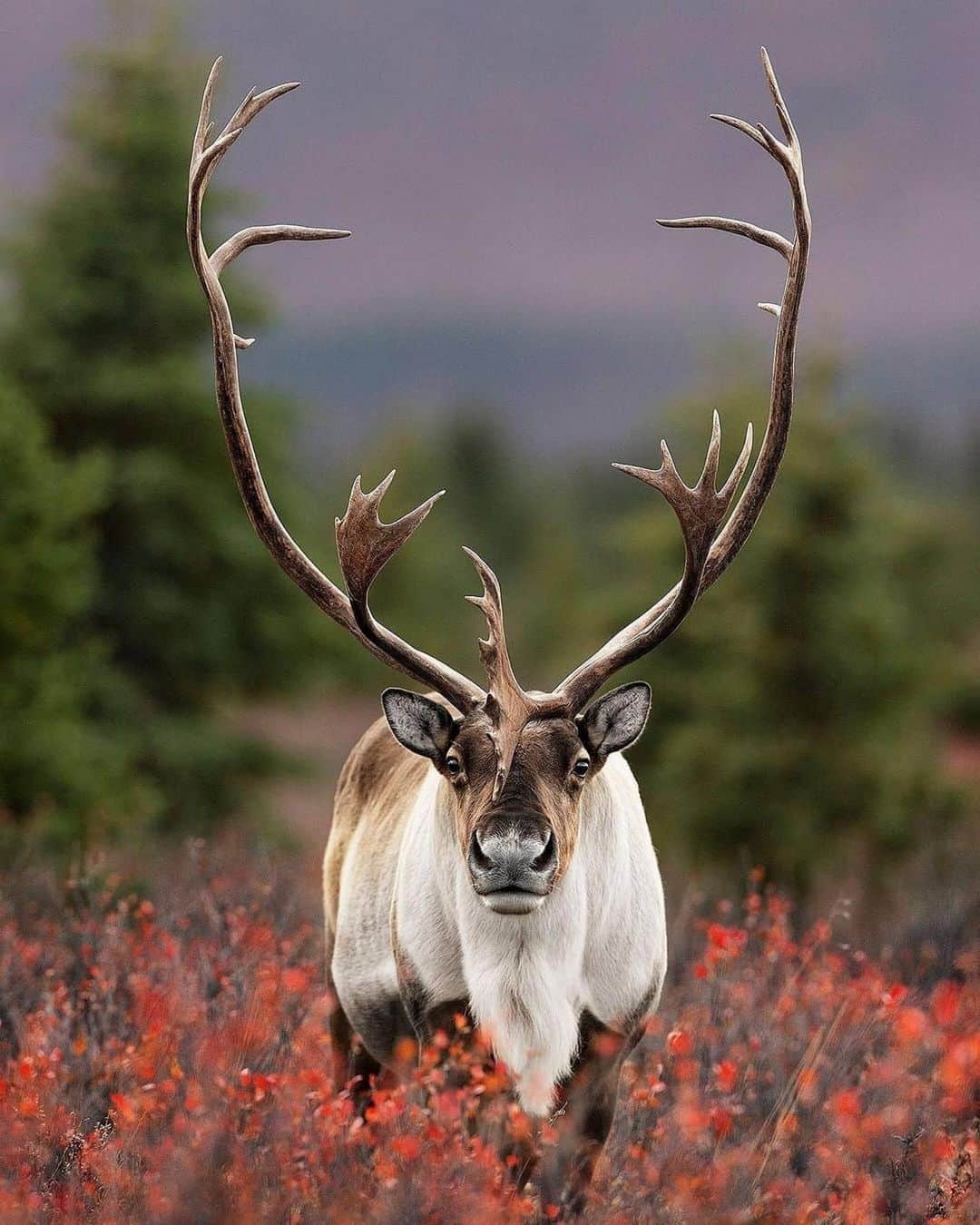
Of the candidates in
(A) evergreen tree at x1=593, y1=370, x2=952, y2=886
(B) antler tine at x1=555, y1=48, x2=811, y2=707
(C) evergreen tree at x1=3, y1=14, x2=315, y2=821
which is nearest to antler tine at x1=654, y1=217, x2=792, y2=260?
(B) antler tine at x1=555, y1=48, x2=811, y2=707

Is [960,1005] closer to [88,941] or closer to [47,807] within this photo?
[88,941]

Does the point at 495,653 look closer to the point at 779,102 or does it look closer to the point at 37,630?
the point at 779,102

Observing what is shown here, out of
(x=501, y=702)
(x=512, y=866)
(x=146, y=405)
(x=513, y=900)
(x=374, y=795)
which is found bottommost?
(x=146, y=405)

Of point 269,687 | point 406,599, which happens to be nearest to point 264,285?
point 269,687

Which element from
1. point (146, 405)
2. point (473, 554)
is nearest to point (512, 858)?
point (473, 554)

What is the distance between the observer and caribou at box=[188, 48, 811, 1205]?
13.3 feet

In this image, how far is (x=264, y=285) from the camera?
15.9 m

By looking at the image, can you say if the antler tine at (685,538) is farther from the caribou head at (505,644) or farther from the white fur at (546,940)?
the white fur at (546,940)

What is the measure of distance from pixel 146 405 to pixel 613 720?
1184 cm

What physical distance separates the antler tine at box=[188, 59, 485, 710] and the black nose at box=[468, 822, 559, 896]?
26.1 inches

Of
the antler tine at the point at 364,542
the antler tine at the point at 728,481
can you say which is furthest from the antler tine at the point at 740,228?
the antler tine at the point at 364,542

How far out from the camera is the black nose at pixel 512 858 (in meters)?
3.74

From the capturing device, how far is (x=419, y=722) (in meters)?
4.25

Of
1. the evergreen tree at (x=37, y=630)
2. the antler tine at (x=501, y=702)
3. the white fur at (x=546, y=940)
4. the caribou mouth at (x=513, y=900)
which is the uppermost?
the antler tine at (x=501, y=702)
